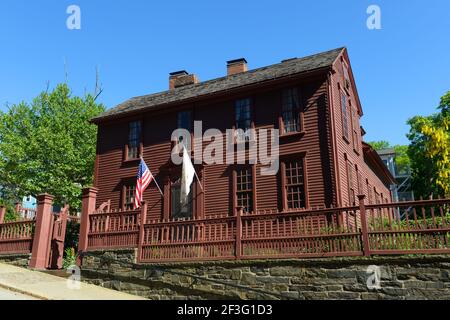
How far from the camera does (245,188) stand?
16766mm

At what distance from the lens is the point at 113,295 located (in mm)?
11375

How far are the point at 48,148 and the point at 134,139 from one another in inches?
430

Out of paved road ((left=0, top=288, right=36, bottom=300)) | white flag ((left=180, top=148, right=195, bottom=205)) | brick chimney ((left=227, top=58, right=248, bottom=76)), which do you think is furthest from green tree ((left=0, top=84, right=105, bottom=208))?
paved road ((left=0, top=288, right=36, bottom=300))

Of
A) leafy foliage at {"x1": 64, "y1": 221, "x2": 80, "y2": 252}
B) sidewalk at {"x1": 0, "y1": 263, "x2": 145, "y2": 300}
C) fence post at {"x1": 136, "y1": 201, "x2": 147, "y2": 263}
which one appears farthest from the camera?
leafy foliage at {"x1": 64, "y1": 221, "x2": 80, "y2": 252}

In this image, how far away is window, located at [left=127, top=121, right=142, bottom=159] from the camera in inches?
786

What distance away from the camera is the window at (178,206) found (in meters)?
17.6

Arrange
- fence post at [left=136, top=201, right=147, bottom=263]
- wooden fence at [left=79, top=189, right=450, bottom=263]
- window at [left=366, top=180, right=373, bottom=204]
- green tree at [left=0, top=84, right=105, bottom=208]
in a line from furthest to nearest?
green tree at [left=0, top=84, right=105, bottom=208] → window at [left=366, top=180, right=373, bottom=204] → fence post at [left=136, top=201, right=147, bottom=263] → wooden fence at [left=79, top=189, right=450, bottom=263]

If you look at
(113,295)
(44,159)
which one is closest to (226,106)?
(113,295)

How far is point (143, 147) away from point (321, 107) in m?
8.27

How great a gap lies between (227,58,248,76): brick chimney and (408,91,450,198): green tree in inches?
636

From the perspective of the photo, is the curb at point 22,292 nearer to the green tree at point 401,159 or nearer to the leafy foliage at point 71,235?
the leafy foliage at point 71,235

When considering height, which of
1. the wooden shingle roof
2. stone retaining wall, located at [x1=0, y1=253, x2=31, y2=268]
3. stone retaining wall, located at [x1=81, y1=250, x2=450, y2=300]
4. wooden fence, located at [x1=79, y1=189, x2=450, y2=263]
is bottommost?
stone retaining wall, located at [x1=81, y1=250, x2=450, y2=300]

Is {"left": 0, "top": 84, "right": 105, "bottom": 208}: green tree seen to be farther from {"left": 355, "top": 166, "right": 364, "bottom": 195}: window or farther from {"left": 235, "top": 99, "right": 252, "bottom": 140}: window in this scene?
{"left": 355, "top": 166, "right": 364, "bottom": 195}: window
